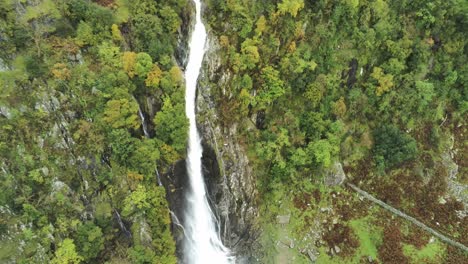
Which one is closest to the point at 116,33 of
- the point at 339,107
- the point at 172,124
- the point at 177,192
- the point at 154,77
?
the point at 154,77

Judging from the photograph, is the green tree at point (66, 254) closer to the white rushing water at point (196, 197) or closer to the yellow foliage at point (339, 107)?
the white rushing water at point (196, 197)

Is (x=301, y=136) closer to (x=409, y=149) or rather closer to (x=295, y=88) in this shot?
(x=295, y=88)

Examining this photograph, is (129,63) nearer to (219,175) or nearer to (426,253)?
(219,175)

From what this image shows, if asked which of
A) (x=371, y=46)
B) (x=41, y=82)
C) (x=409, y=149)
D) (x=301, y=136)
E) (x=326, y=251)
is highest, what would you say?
(x=41, y=82)

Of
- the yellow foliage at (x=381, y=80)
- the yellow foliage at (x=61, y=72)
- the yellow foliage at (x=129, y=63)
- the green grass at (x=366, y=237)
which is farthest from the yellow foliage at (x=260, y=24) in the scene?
the green grass at (x=366, y=237)

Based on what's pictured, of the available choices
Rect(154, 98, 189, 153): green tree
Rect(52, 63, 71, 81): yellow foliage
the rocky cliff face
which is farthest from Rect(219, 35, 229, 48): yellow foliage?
Rect(52, 63, 71, 81): yellow foliage

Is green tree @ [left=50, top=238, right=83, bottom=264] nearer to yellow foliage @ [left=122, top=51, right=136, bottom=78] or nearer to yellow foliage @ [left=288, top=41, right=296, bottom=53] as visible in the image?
yellow foliage @ [left=122, top=51, right=136, bottom=78]

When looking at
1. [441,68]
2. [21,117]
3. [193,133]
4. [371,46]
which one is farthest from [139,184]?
[441,68]
